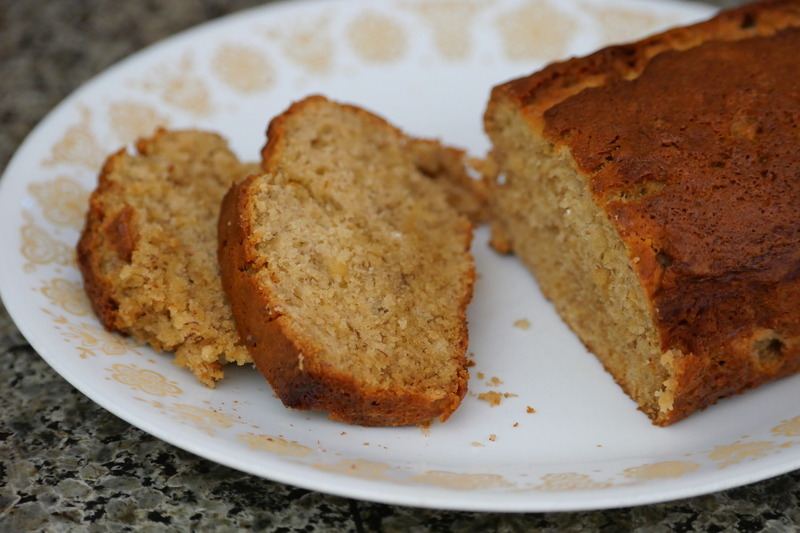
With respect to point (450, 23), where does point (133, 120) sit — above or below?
below

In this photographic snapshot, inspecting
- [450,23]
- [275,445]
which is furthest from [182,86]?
[275,445]

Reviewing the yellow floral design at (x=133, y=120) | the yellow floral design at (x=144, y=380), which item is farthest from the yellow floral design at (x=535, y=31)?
the yellow floral design at (x=144, y=380)

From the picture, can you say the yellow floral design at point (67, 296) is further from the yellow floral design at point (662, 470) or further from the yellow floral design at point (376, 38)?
the yellow floral design at point (376, 38)

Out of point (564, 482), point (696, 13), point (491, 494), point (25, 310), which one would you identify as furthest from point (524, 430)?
point (696, 13)

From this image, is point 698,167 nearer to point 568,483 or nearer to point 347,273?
point 568,483

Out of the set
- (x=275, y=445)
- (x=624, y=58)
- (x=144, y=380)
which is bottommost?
(x=275, y=445)

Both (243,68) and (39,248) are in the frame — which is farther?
(243,68)
